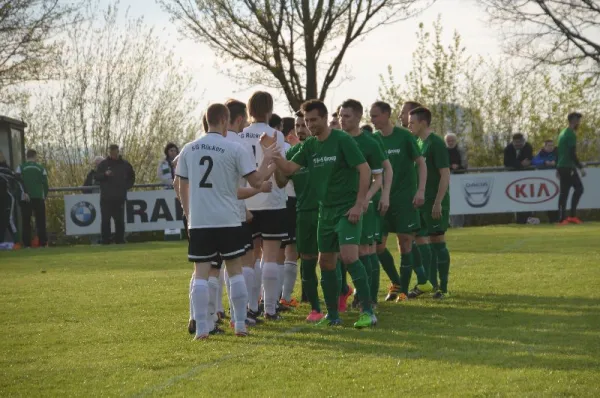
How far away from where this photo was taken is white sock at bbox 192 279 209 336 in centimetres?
968

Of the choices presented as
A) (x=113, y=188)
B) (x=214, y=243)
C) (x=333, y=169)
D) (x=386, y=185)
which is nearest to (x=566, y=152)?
(x=113, y=188)

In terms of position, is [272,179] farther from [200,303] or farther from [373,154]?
[200,303]

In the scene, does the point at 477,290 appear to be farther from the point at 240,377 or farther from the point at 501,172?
the point at 501,172

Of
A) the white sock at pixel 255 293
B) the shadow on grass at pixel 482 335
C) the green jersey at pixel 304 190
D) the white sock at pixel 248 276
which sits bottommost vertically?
the shadow on grass at pixel 482 335

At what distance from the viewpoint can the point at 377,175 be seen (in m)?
10.4

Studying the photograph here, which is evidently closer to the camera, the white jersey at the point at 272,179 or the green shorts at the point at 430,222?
the white jersey at the point at 272,179

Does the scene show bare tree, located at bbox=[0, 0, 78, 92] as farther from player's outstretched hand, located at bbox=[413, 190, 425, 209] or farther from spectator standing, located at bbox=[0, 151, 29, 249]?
player's outstretched hand, located at bbox=[413, 190, 425, 209]

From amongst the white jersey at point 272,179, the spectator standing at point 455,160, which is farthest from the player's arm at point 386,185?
the spectator standing at point 455,160

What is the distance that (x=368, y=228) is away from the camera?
11.1 m

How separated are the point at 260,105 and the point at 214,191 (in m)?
1.69

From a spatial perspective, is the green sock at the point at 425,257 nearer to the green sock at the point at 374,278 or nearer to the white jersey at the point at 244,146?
the green sock at the point at 374,278

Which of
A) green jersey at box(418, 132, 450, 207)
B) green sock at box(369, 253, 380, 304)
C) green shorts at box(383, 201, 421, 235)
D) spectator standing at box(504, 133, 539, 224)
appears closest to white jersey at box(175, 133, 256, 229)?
green sock at box(369, 253, 380, 304)

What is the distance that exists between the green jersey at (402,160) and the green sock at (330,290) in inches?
96.9

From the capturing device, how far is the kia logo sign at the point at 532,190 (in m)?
28.6
